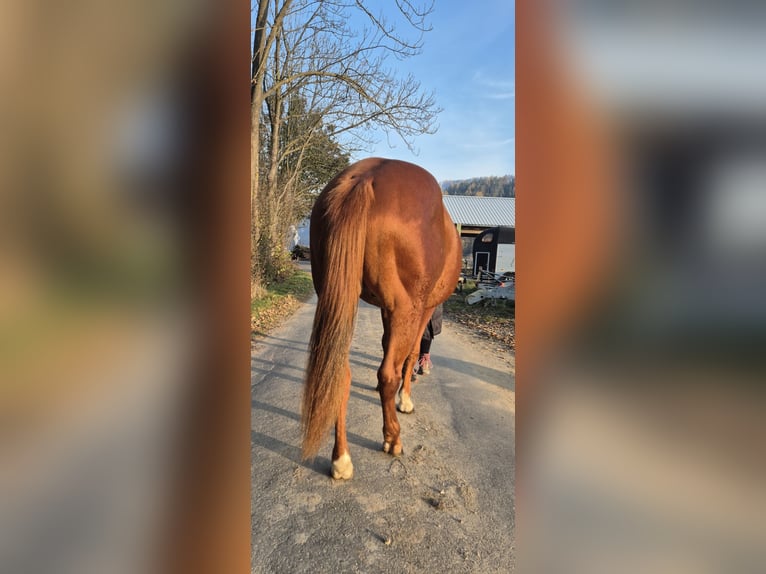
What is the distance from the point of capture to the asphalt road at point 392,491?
174 cm

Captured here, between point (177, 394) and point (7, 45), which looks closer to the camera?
point (7, 45)

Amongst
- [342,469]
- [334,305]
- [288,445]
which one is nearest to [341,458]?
[342,469]

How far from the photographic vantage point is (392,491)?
221 centimetres

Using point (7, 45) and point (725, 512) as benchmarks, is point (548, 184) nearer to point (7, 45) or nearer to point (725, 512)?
point (725, 512)

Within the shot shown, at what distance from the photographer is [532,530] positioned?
0.58 metres

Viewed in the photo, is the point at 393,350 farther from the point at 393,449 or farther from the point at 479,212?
the point at 479,212

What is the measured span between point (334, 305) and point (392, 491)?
1.14m

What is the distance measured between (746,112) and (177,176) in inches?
25.3

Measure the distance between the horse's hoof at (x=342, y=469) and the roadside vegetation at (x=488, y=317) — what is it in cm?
403

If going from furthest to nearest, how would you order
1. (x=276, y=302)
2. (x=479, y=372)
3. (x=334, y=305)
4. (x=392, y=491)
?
(x=276, y=302)
(x=479, y=372)
(x=392, y=491)
(x=334, y=305)

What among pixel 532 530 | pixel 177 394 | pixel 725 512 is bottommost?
pixel 532 530

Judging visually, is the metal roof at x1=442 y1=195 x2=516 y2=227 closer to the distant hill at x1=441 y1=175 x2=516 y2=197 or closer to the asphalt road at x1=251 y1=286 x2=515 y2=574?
the distant hill at x1=441 y1=175 x2=516 y2=197

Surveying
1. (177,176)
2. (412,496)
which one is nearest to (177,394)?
(177,176)

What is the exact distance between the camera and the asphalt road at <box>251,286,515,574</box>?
1.74 m
